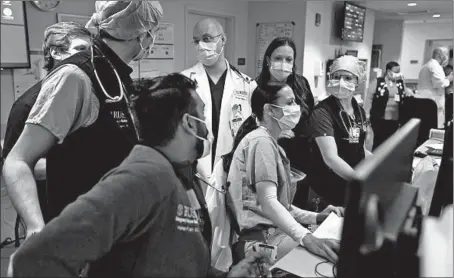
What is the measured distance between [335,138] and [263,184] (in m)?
0.67

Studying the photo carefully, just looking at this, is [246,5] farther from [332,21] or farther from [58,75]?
[58,75]

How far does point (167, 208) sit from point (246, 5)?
3624 millimetres

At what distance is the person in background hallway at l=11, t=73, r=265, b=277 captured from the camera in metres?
0.63

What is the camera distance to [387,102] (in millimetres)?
4852

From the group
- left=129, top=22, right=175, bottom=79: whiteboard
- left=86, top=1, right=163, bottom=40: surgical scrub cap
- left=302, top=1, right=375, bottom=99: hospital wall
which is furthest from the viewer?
left=302, top=1, right=375, bottom=99: hospital wall

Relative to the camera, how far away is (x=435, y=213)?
923 mm

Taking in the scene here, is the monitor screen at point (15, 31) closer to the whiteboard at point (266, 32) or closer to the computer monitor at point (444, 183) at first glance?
the computer monitor at point (444, 183)

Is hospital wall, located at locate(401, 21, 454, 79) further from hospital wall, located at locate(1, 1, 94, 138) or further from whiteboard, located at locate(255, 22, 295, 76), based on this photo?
hospital wall, located at locate(1, 1, 94, 138)

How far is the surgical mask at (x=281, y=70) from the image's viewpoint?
221 cm

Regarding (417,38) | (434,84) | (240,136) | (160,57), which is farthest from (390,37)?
(240,136)

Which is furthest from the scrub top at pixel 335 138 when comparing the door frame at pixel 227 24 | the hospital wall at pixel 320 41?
the hospital wall at pixel 320 41

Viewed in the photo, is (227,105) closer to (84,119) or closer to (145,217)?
(84,119)

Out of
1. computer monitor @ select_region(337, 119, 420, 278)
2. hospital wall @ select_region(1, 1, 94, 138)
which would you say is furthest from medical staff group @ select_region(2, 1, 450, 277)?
hospital wall @ select_region(1, 1, 94, 138)

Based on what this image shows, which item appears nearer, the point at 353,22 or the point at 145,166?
the point at 145,166
